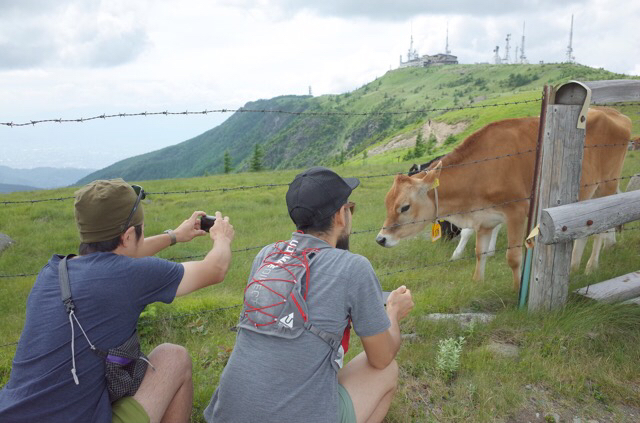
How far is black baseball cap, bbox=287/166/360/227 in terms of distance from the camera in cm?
271

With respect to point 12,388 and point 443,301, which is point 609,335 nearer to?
point 443,301

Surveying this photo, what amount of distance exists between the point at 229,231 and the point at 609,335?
3686mm

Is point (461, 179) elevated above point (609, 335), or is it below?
above

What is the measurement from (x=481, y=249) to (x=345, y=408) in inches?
171

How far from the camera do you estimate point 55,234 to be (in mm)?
10570

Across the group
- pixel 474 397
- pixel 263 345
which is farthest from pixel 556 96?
pixel 263 345

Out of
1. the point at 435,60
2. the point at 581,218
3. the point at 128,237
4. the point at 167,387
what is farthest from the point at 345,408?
the point at 435,60

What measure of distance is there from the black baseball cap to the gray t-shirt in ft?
0.74

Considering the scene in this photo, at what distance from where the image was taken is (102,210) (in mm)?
2555

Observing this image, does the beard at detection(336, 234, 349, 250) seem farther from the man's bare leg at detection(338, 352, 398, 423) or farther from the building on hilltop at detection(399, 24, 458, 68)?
the building on hilltop at detection(399, 24, 458, 68)

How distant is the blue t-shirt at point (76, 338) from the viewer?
2.30m

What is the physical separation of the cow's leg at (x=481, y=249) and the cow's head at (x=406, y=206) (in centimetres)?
84

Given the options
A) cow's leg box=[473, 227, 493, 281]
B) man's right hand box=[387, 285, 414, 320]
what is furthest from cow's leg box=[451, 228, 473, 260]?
man's right hand box=[387, 285, 414, 320]

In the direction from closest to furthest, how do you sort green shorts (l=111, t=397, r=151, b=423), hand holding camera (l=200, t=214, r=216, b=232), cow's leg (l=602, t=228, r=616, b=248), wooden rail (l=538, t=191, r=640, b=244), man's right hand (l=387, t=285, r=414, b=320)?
green shorts (l=111, t=397, r=151, b=423), man's right hand (l=387, t=285, r=414, b=320), hand holding camera (l=200, t=214, r=216, b=232), wooden rail (l=538, t=191, r=640, b=244), cow's leg (l=602, t=228, r=616, b=248)
